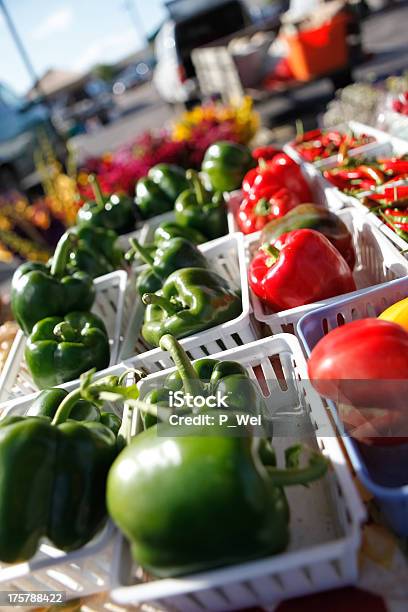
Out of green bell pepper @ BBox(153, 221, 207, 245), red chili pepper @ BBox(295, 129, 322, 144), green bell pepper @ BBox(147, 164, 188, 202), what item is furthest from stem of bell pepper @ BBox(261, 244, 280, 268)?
red chili pepper @ BBox(295, 129, 322, 144)

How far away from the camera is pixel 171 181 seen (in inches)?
135

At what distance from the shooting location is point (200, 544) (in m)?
0.99

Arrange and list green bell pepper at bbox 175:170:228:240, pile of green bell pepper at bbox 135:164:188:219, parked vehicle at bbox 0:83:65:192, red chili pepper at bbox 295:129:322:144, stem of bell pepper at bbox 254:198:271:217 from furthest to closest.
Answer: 1. parked vehicle at bbox 0:83:65:192
2. red chili pepper at bbox 295:129:322:144
3. pile of green bell pepper at bbox 135:164:188:219
4. green bell pepper at bbox 175:170:228:240
5. stem of bell pepper at bbox 254:198:271:217

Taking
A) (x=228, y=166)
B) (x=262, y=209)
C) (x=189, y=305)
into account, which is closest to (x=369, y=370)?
(x=189, y=305)

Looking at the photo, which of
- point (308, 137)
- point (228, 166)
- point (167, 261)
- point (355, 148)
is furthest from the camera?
point (308, 137)

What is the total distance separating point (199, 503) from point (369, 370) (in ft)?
1.70

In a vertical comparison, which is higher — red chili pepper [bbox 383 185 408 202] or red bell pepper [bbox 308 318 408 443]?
red bell pepper [bbox 308 318 408 443]

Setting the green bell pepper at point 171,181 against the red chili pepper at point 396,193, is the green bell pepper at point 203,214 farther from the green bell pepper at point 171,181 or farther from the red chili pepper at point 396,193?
the red chili pepper at point 396,193

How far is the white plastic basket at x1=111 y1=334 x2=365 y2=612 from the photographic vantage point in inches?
39.7

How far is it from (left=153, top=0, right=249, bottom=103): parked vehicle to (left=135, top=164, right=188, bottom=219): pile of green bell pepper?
7772 mm

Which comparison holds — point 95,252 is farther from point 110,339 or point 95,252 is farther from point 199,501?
point 199,501

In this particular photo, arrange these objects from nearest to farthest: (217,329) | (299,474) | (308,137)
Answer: (299,474) → (217,329) → (308,137)

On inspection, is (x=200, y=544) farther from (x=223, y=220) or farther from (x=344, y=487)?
(x=223, y=220)

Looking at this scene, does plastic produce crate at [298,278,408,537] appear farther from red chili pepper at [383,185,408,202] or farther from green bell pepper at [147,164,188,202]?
green bell pepper at [147,164,188,202]
